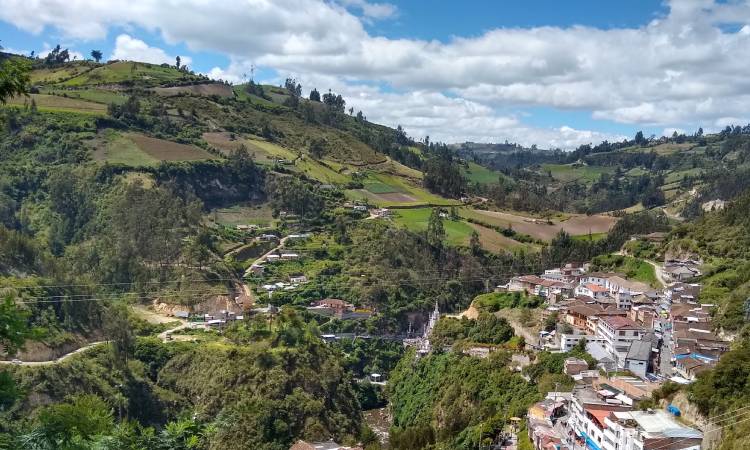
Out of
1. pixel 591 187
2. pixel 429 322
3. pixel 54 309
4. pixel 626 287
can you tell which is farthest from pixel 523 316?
pixel 591 187

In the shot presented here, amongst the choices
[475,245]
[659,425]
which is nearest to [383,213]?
[475,245]

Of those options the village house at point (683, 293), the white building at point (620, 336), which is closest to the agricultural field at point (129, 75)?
the village house at point (683, 293)

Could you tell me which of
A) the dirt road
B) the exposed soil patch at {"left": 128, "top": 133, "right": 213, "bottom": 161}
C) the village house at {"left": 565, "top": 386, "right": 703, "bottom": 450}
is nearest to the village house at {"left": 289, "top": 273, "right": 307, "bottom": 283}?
the dirt road

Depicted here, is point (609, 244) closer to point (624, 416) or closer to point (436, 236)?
point (436, 236)

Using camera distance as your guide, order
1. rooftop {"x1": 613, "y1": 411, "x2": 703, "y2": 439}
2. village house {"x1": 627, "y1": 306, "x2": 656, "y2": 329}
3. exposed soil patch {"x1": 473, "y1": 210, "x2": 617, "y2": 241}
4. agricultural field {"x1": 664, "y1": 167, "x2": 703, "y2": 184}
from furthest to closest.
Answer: agricultural field {"x1": 664, "y1": 167, "x2": 703, "y2": 184}, exposed soil patch {"x1": 473, "y1": 210, "x2": 617, "y2": 241}, village house {"x1": 627, "y1": 306, "x2": 656, "y2": 329}, rooftop {"x1": 613, "y1": 411, "x2": 703, "y2": 439}

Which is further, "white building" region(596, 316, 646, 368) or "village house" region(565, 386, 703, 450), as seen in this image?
"white building" region(596, 316, 646, 368)

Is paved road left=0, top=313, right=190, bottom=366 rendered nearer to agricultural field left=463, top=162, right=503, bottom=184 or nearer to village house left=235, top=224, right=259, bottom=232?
village house left=235, top=224, right=259, bottom=232

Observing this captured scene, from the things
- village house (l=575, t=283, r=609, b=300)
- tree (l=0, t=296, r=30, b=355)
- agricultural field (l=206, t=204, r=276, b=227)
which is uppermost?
tree (l=0, t=296, r=30, b=355)

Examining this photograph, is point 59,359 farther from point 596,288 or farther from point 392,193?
point 392,193
